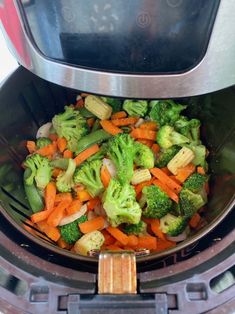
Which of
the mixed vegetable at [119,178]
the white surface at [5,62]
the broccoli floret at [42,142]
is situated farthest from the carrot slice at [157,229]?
the white surface at [5,62]

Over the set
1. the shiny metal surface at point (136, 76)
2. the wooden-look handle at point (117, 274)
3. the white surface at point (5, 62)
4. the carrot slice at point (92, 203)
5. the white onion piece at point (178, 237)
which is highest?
the shiny metal surface at point (136, 76)

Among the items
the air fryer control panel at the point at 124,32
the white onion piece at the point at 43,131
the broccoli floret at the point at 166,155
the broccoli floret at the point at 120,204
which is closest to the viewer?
the air fryer control panel at the point at 124,32

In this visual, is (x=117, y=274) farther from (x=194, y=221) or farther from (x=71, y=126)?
(x=71, y=126)

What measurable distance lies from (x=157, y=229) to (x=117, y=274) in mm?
307

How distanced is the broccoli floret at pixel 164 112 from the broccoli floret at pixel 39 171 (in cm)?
28

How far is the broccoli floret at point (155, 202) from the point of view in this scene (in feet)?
3.17

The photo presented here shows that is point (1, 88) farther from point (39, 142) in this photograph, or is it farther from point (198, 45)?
point (198, 45)

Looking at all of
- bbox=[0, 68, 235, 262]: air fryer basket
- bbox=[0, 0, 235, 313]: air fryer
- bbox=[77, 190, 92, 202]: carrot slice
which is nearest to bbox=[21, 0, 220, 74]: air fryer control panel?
bbox=[0, 0, 235, 313]: air fryer

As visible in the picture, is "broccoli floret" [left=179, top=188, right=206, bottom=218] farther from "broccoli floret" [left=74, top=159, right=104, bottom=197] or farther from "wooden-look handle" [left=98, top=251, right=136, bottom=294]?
"wooden-look handle" [left=98, top=251, right=136, bottom=294]

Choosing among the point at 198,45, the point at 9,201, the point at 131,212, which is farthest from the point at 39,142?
the point at 198,45

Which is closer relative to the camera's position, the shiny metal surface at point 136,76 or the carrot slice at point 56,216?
the shiny metal surface at point 136,76

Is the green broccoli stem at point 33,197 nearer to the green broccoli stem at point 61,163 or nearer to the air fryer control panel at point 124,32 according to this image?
the green broccoli stem at point 61,163

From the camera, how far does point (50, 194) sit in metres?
1.01

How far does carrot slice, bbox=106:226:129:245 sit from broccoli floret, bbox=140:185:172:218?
0.07 m
